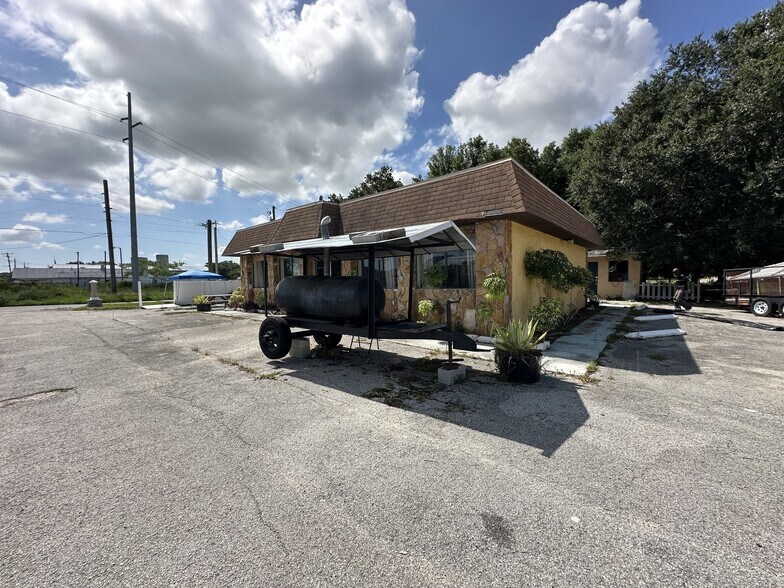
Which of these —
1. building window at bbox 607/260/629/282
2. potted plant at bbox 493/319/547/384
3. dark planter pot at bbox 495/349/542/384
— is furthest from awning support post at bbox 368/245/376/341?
building window at bbox 607/260/629/282

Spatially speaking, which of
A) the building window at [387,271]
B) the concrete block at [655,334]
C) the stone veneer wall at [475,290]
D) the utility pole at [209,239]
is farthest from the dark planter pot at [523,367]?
the utility pole at [209,239]

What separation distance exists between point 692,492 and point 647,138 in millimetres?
23781

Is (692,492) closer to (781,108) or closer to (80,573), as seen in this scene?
(80,573)

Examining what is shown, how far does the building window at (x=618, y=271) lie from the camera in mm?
21531

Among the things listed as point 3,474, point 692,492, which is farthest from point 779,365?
point 3,474

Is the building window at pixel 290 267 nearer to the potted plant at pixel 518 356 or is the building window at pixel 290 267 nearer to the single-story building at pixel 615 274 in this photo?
the potted plant at pixel 518 356

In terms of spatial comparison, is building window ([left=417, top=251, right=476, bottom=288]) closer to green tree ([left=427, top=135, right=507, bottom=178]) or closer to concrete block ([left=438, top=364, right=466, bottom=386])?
concrete block ([left=438, top=364, right=466, bottom=386])

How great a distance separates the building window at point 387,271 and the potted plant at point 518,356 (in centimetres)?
620

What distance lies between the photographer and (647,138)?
776 inches

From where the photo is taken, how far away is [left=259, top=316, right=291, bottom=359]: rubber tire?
22.7 ft

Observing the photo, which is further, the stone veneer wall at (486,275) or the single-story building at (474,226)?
the stone veneer wall at (486,275)

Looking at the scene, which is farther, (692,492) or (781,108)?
(781,108)

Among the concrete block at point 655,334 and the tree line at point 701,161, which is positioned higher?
the tree line at point 701,161

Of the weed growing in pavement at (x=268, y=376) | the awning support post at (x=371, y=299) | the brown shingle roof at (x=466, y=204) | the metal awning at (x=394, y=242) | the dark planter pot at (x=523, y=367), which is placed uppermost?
the brown shingle roof at (x=466, y=204)
